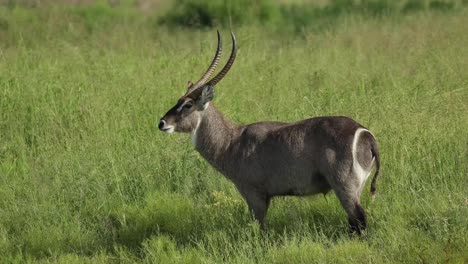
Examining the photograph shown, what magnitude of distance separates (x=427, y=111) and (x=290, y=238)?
2.18m

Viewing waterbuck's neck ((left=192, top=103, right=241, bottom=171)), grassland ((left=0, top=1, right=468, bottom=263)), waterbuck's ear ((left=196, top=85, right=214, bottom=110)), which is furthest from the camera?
waterbuck's neck ((left=192, top=103, right=241, bottom=171))

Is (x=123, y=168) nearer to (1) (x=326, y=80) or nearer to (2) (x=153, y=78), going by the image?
(2) (x=153, y=78)

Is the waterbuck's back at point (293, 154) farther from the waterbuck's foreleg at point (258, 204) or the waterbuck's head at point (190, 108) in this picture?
the waterbuck's head at point (190, 108)

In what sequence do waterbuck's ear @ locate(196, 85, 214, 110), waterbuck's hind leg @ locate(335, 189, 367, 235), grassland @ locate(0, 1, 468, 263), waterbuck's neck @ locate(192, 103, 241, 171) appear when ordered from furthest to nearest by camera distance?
waterbuck's neck @ locate(192, 103, 241, 171) < waterbuck's ear @ locate(196, 85, 214, 110) < grassland @ locate(0, 1, 468, 263) < waterbuck's hind leg @ locate(335, 189, 367, 235)

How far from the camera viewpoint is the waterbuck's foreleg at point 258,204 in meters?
6.36

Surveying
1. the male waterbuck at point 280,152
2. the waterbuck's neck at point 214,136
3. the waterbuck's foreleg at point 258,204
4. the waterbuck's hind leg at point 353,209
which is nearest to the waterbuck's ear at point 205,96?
the male waterbuck at point 280,152

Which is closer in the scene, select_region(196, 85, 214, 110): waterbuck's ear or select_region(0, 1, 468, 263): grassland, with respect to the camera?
select_region(0, 1, 468, 263): grassland

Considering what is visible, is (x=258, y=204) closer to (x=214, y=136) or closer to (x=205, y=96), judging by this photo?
(x=214, y=136)

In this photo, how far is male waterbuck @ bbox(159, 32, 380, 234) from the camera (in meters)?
6.00

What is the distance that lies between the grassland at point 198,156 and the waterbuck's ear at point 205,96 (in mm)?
825

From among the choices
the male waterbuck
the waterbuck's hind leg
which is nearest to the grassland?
the waterbuck's hind leg

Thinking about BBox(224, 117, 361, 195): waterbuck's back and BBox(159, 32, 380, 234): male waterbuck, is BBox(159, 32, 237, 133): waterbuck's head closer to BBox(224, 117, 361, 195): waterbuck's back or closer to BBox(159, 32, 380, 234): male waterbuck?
BBox(159, 32, 380, 234): male waterbuck

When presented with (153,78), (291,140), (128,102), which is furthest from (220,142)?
(153,78)

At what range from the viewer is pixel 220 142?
6.69 meters
